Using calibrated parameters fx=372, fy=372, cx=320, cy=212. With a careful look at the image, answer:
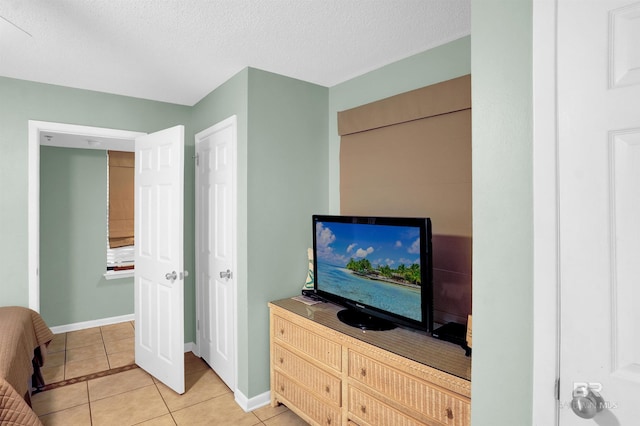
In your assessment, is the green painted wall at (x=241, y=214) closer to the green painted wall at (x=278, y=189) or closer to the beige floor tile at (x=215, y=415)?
the green painted wall at (x=278, y=189)

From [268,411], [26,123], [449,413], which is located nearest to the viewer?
[449,413]

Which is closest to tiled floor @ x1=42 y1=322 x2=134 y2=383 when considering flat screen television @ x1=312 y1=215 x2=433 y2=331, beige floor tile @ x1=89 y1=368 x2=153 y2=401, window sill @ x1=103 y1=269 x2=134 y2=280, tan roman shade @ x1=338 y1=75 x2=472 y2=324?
beige floor tile @ x1=89 y1=368 x2=153 y2=401

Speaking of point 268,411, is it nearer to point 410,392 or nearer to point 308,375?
point 308,375

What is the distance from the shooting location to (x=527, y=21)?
113 centimetres

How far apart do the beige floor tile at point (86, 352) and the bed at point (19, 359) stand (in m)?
0.59

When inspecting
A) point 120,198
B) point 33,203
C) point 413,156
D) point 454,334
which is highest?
point 413,156

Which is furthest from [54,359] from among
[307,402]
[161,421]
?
[307,402]

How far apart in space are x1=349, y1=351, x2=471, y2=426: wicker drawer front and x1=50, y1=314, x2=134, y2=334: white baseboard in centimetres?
358

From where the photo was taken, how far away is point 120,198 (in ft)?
14.8

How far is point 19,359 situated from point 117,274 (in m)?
2.31

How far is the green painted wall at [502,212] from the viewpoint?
1147 millimetres

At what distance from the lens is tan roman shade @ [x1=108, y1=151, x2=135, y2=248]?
4.47 meters

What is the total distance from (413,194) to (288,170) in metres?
0.97

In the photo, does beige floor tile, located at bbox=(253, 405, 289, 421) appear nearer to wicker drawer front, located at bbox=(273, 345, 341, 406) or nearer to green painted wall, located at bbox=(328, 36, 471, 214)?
wicker drawer front, located at bbox=(273, 345, 341, 406)
